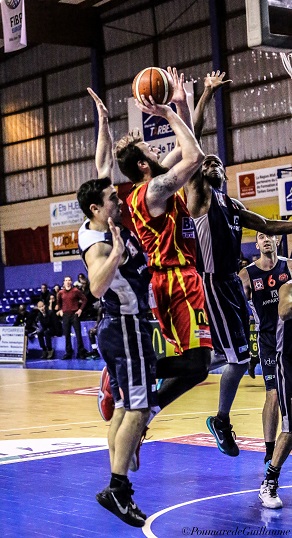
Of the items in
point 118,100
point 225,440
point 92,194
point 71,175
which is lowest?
point 225,440

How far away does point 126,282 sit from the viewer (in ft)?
18.5

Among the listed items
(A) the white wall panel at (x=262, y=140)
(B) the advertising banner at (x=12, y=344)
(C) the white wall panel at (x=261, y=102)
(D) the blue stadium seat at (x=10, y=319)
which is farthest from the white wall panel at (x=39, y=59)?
(B) the advertising banner at (x=12, y=344)

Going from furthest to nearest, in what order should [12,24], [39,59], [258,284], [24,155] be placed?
Result: [24,155]
[39,59]
[12,24]
[258,284]

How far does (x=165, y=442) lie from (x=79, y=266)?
731 inches

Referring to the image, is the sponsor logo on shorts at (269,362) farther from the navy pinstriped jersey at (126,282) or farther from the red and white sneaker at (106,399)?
the navy pinstriped jersey at (126,282)

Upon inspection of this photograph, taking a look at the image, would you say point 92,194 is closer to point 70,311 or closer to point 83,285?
point 70,311

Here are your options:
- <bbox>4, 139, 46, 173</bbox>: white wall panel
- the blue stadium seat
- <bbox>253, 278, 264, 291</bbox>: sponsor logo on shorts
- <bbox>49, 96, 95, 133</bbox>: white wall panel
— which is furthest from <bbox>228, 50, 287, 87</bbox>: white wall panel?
<bbox>253, 278, 264, 291</bbox>: sponsor logo on shorts

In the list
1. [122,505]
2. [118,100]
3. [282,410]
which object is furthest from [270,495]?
[118,100]

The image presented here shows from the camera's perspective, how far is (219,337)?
674cm

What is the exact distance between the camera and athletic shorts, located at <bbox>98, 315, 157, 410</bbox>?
5555mm

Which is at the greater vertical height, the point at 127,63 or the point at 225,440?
the point at 127,63

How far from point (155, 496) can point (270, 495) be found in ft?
3.17

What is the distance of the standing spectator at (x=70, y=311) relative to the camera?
20.5 meters

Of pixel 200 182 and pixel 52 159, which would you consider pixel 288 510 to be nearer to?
pixel 200 182
